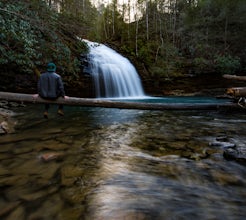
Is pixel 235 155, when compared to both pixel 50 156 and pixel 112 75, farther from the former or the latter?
pixel 112 75

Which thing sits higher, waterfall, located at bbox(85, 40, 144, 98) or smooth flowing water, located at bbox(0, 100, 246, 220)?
waterfall, located at bbox(85, 40, 144, 98)

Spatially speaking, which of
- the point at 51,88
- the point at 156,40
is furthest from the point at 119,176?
the point at 156,40

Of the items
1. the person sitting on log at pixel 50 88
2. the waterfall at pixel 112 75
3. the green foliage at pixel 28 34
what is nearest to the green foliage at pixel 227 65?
the waterfall at pixel 112 75

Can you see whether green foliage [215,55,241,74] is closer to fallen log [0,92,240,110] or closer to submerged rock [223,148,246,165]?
fallen log [0,92,240,110]

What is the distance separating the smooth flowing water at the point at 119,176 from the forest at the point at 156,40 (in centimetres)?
667

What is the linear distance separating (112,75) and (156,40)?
1117 cm

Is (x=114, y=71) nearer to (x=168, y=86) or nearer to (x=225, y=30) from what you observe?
(x=168, y=86)

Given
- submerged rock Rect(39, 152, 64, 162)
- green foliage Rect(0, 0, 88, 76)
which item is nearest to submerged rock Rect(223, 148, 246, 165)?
submerged rock Rect(39, 152, 64, 162)

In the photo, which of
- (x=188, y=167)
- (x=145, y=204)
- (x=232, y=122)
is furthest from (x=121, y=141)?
(x=232, y=122)

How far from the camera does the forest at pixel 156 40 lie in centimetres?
1330

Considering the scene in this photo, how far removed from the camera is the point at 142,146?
5.61 metres

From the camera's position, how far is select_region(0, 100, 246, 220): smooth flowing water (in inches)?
116

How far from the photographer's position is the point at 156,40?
26.8 metres

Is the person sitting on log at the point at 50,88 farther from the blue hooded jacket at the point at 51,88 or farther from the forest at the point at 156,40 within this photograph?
the forest at the point at 156,40
